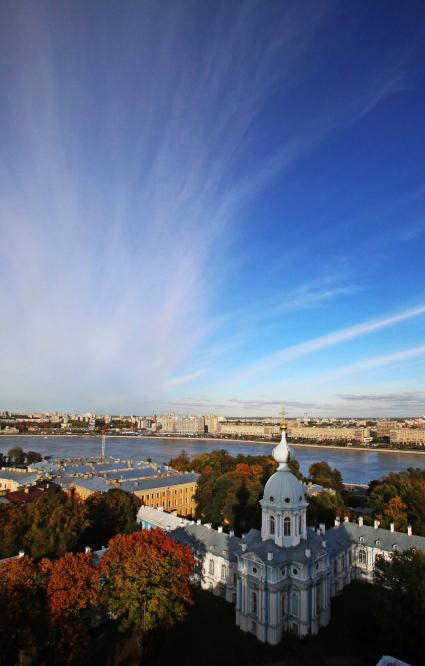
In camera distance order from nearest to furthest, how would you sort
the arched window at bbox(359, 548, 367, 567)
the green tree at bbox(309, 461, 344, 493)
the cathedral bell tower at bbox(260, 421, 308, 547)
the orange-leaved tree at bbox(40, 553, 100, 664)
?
the orange-leaved tree at bbox(40, 553, 100, 664), the cathedral bell tower at bbox(260, 421, 308, 547), the arched window at bbox(359, 548, 367, 567), the green tree at bbox(309, 461, 344, 493)

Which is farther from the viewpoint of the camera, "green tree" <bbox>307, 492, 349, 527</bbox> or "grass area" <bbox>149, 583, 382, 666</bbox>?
"green tree" <bbox>307, 492, 349, 527</bbox>

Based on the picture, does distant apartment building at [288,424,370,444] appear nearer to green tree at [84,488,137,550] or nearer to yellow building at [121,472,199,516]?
yellow building at [121,472,199,516]

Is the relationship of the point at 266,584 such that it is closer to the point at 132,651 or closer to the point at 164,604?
the point at 164,604

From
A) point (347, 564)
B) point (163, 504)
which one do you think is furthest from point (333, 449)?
point (347, 564)

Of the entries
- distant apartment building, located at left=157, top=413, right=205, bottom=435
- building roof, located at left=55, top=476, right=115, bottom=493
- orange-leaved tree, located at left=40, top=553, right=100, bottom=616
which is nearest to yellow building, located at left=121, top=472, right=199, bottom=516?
building roof, located at left=55, top=476, right=115, bottom=493

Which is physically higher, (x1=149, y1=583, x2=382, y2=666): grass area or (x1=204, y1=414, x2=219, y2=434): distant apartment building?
(x1=149, y1=583, x2=382, y2=666): grass area

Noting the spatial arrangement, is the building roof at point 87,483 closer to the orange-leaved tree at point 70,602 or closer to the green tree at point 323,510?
the green tree at point 323,510

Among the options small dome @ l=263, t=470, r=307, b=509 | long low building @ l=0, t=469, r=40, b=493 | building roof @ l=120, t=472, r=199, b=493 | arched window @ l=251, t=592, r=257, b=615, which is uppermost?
small dome @ l=263, t=470, r=307, b=509

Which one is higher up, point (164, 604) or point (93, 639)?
point (164, 604)
